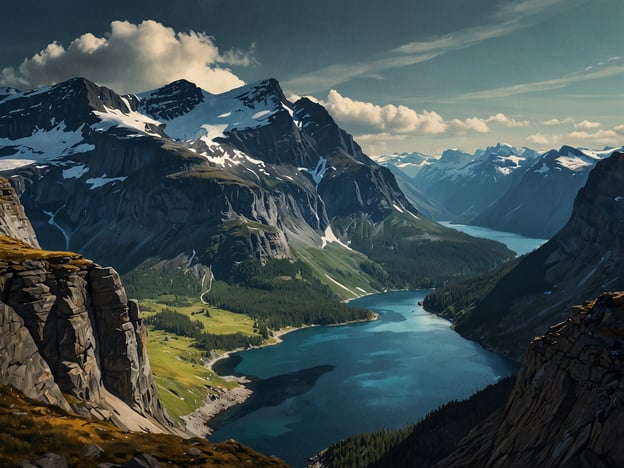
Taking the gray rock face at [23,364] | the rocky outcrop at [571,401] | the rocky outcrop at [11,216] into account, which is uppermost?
the rocky outcrop at [11,216]

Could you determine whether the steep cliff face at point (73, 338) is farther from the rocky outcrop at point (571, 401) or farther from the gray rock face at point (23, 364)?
the rocky outcrop at point (571, 401)

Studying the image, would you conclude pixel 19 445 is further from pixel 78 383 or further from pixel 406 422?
pixel 406 422

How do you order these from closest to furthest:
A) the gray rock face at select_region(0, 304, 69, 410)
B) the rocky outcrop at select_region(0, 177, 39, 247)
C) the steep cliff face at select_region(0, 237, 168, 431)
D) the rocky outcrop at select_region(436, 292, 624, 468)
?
the rocky outcrop at select_region(436, 292, 624, 468), the gray rock face at select_region(0, 304, 69, 410), the steep cliff face at select_region(0, 237, 168, 431), the rocky outcrop at select_region(0, 177, 39, 247)

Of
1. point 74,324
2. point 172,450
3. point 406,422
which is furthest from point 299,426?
point 172,450

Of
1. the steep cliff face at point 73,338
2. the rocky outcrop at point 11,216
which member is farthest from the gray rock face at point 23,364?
the rocky outcrop at point 11,216

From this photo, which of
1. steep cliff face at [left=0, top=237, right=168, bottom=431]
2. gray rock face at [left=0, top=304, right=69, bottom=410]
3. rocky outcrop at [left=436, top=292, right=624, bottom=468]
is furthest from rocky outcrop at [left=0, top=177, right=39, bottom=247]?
rocky outcrop at [left=436, top=292, right=624, bottom=468]

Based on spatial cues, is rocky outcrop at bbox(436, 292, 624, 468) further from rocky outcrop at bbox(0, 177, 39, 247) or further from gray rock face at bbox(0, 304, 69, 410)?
rocky outcrop at bbox(0, 177, 39, 247)

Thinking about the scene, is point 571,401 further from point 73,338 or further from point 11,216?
point 11,216
